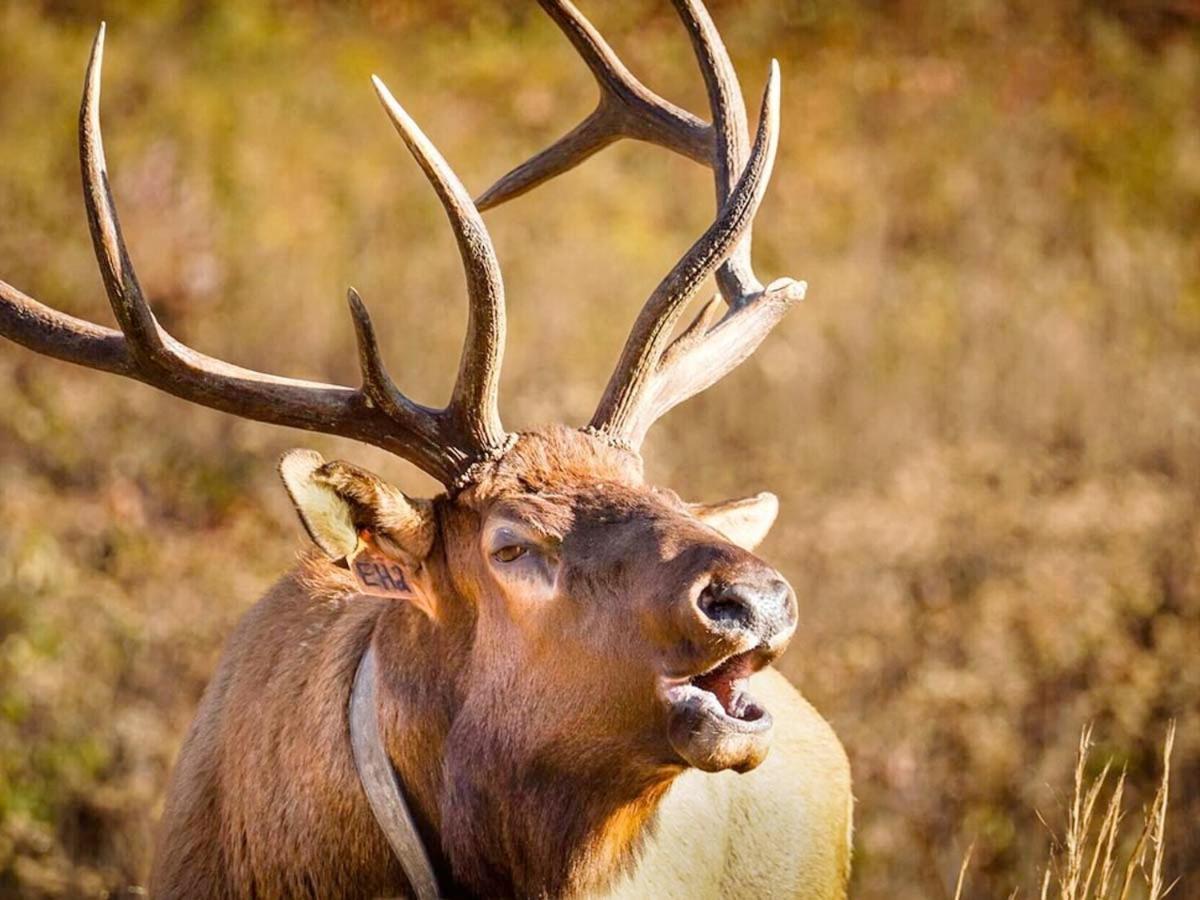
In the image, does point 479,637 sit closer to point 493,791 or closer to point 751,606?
point 493,791

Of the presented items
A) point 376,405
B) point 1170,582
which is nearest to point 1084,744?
point 376,405

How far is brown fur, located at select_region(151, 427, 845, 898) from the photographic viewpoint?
147 inches

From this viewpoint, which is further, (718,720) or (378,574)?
(378,574)

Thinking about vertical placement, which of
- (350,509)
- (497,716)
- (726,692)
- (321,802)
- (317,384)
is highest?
(317,384)

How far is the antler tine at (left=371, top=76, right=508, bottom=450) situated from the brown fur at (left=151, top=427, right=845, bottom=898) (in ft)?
0.39

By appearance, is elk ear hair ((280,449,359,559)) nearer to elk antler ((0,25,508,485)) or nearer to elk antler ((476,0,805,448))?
elk antler ((0,25,508,485))

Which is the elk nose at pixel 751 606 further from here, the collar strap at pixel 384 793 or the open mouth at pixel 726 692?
the collar strap at pixel 384 793

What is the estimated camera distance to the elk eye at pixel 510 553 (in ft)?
12.9

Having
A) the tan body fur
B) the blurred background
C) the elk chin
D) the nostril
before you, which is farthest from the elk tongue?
the blurred background

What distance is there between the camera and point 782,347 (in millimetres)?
11938

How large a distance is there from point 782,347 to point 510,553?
8172 millimetres

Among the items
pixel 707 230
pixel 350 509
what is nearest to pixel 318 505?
pixel 350 509

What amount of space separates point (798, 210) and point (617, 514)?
10.6 m

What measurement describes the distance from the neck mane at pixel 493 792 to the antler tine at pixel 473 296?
487 millimetres
